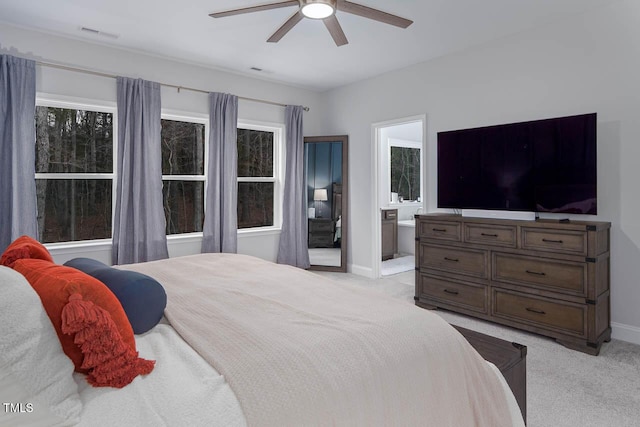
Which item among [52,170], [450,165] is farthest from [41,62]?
[450,165]

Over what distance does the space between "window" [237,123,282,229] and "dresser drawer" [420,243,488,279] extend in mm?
2349

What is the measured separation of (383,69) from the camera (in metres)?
4.81

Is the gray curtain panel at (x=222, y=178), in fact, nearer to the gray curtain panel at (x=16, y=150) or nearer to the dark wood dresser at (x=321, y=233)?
the dark wood dresser at (x=321, y=233)

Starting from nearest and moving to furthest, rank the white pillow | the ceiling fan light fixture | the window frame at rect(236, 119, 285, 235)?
the white pillow → the ceiling fan light fixture → the window frame at rect(236, 119, 285, 235)

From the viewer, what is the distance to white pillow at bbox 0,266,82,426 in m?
0.87

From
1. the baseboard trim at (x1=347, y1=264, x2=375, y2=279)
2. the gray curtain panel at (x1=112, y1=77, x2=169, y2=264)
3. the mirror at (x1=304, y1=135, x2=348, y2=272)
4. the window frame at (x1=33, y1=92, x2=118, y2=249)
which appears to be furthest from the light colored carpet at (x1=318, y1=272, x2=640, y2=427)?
the window frame at (x1=33, y1=92, x2=118, y2=249)

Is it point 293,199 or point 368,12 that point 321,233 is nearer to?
point 293,199

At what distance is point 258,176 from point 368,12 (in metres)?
3.17

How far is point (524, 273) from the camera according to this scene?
320 cm

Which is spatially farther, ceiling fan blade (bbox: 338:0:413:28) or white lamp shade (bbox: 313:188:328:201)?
white lamp shade (bbox: 313:188:328:201)

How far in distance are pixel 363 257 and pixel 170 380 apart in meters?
4.47

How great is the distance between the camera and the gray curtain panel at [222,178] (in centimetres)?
460

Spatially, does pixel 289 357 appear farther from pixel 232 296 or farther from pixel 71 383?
pixel 232 296

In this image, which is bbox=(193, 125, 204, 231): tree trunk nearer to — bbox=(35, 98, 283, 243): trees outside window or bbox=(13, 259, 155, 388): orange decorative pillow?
bbox=(35, 98, 283, 243): trees outside window
